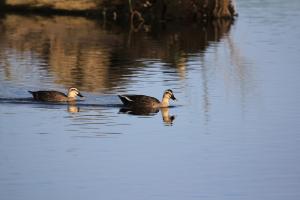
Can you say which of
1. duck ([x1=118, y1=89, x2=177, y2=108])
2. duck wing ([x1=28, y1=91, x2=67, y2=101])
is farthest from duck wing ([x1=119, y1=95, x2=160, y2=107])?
duck wing ([x1=28, y1=91, x2=67, y2=101])

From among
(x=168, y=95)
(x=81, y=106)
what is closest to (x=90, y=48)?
(x=81, y=106)

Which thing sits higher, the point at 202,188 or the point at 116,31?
the point at 202,188

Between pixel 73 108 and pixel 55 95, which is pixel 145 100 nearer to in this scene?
pixel 73 108

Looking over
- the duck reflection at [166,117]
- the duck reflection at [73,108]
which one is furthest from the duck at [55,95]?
the duck reflection at [166,117]

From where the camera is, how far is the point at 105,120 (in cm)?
2931

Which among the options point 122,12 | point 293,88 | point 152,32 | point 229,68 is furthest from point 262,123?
point 122,12

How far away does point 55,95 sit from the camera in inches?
1252

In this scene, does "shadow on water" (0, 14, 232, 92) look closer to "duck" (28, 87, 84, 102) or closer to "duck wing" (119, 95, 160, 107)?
"duck" (28, 87, 84, 102)

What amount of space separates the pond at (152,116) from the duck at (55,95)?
180 millimetres

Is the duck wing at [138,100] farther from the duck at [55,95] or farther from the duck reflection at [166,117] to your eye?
the duck at [55,95]

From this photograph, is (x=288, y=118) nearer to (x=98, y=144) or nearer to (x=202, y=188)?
(x=98, y=144)

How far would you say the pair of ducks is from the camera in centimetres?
3122

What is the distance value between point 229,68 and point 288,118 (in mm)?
10379

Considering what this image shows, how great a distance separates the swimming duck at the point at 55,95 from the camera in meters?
31.5
